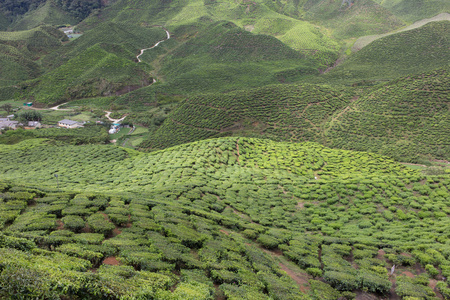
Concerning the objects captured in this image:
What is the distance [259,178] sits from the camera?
2927cm

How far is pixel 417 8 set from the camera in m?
153

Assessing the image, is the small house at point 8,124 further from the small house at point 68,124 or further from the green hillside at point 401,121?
the green hillside at point 401,121

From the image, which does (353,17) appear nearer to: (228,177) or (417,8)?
(417,8)

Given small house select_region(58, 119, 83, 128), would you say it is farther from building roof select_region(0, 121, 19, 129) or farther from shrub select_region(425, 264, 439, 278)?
shrub select_region(425, 264, 439, 278)

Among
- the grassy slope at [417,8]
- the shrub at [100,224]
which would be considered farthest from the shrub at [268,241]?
the grassy slope at [417,8]

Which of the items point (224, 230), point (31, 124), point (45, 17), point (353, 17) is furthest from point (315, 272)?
point (45, 17)

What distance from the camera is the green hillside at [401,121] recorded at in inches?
1635

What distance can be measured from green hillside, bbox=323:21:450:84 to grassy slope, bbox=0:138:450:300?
202 ft

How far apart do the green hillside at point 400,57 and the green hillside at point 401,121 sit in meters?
20.9

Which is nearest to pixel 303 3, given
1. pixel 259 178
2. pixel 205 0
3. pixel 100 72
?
pixel 205 0

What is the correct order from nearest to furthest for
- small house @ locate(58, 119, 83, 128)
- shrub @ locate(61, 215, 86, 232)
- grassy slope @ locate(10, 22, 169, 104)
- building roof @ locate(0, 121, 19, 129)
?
shrub @ locate(61, 215, 86, 232) → building roof @ locate(0, 121, 19, 129) → small house @ locate(58, 119, 83, 128) → grassy slope @ locate(10, 22, 169, 104)

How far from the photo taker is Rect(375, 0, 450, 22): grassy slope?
141m

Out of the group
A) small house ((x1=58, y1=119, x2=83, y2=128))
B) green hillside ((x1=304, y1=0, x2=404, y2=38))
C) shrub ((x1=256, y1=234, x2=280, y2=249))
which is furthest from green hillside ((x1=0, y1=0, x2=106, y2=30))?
shrub ((x1=256, y1=234, x2=280, y2=249))

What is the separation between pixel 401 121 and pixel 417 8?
159837mm
